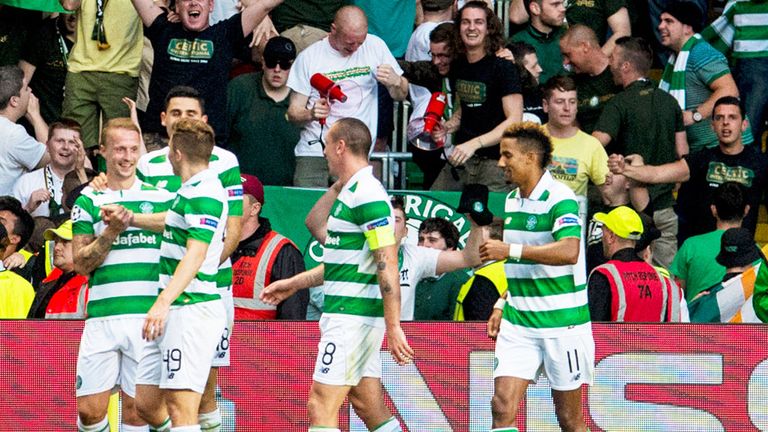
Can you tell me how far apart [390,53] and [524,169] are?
4535 mm

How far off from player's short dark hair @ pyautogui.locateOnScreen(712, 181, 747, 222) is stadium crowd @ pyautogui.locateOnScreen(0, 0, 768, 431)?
2cm

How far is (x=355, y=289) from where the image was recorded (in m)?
9.38

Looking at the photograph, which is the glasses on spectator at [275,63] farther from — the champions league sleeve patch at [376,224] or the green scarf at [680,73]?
the champions league sleeve patch at [376,224]

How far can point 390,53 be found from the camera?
1411 cm

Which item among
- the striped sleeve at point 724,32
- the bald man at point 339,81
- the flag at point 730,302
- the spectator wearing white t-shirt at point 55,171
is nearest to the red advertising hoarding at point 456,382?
the flag at point 730,302

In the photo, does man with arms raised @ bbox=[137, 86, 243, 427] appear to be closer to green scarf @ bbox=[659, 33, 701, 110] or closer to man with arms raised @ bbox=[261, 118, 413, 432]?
man with arms raised @ bbox=[261, 118, 413, 432]

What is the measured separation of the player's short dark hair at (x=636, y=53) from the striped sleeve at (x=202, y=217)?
569 centimetres

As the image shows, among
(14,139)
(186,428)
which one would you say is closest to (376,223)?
(186,428)

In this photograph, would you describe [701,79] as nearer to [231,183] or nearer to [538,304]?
[538,304]

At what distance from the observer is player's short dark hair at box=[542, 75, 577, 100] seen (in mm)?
13117

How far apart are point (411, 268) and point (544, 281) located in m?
1.55

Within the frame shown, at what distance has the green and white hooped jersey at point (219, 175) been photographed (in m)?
9.79

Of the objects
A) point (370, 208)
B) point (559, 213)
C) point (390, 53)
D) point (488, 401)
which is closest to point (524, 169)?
point (559, 213)

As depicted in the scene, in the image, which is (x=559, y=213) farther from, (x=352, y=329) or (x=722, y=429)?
(x=722, y=429)
